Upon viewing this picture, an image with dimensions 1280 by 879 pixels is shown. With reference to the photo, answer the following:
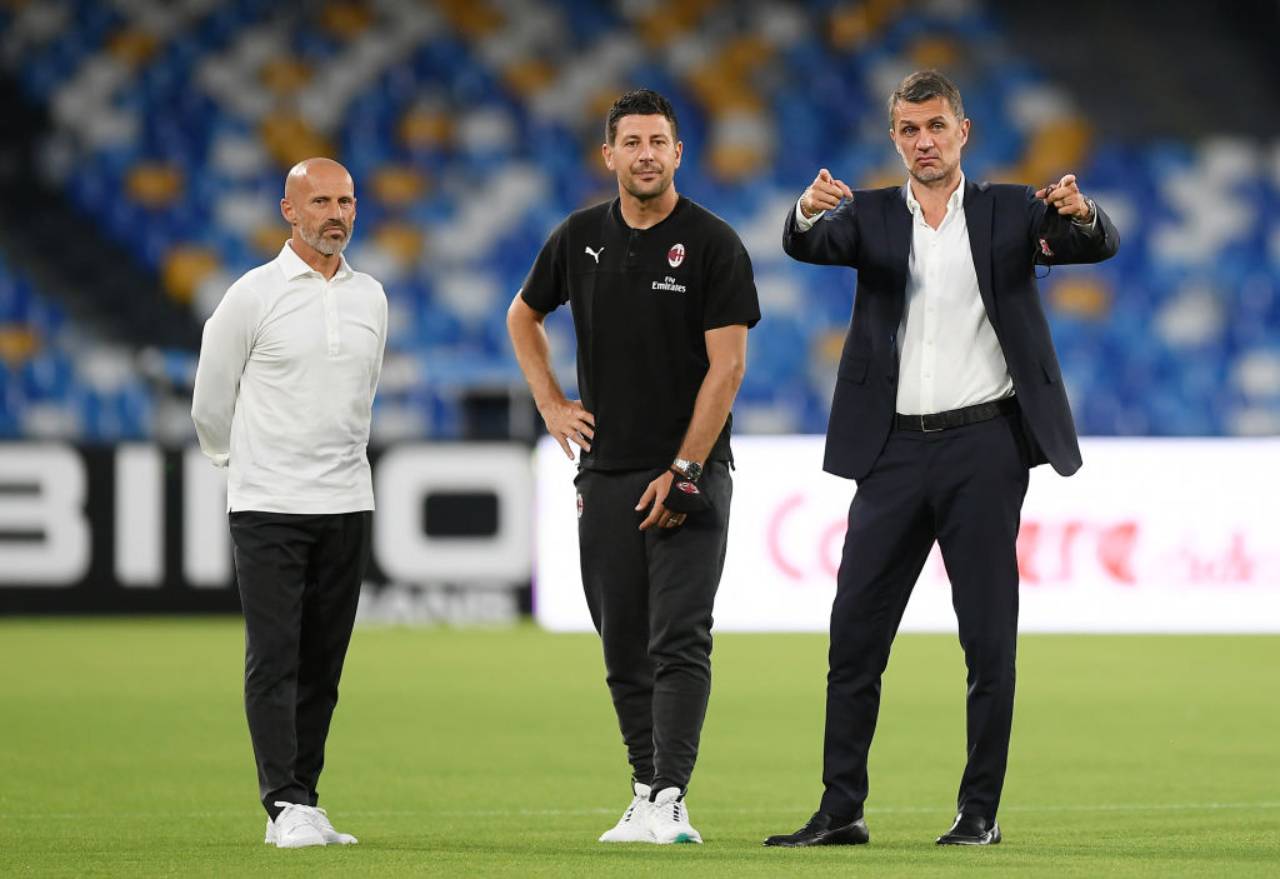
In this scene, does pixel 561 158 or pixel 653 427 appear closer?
pixel 653 427

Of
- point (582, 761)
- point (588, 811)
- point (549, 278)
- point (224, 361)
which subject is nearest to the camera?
point (224, 361)

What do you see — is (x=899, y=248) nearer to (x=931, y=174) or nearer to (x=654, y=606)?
(x=931, y=174)

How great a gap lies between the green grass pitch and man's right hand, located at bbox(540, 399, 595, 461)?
3.36 ft

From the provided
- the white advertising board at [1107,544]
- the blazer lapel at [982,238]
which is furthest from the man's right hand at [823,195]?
the white advertising board at [1107,544]

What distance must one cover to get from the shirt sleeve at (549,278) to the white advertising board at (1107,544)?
769 cm

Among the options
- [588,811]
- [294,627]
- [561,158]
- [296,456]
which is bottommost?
[588,811]

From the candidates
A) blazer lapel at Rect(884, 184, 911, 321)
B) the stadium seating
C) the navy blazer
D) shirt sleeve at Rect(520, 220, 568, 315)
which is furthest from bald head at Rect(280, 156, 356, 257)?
the stadium seating

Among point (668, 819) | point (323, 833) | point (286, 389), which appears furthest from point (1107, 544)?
point (323, 833)

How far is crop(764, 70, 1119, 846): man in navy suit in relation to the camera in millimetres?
5195

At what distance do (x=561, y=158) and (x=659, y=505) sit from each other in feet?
45.1

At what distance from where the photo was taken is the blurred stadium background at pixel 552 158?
57.9 feet

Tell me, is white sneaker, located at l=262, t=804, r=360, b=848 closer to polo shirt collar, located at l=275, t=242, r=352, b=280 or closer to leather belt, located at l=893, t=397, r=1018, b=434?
polo shirt collar, located at l=275, t=242, r=352, b=280

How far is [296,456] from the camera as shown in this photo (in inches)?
212

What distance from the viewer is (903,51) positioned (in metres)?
19.4
